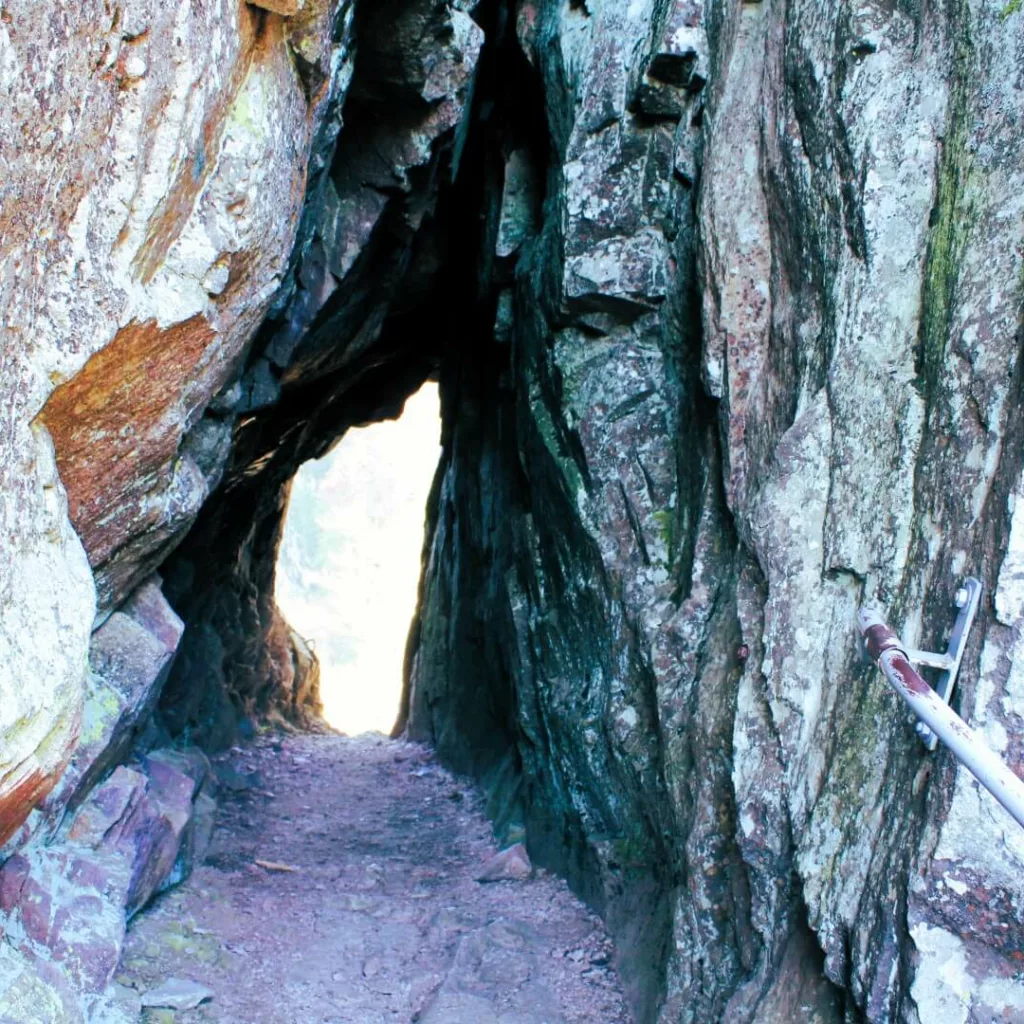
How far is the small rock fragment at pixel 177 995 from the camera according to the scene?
5.23 metres

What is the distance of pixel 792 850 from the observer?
4.16m

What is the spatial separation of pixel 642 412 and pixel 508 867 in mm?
4278

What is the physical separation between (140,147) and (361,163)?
4.83 metres

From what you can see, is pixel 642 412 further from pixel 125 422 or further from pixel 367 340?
pixel 367 340

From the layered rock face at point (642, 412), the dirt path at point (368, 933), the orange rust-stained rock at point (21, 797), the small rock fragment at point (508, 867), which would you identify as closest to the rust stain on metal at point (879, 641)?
the layered rock face at point (642, 412)

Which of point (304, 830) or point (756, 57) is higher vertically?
point (756, 57)

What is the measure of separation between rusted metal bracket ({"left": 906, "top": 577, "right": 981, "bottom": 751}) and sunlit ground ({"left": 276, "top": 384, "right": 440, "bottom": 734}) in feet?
213

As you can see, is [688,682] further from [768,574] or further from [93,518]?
[93,518]

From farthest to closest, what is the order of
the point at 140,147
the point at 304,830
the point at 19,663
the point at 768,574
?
1. the point at 304,830
2. the point at 768,574
3. the point at 140,147
4. the point at 19,663

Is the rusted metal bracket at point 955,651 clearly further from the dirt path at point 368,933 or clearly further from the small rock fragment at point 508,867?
the small rock fragment at point 508,867

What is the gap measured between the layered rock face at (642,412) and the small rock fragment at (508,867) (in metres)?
0.36

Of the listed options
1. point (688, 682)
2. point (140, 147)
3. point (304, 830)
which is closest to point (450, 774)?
point (304, 830)

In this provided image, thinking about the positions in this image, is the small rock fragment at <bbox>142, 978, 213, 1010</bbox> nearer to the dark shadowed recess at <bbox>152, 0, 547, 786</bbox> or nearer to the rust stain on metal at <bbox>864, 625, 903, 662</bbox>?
the dark shadowed recess at <bbox>152, 0, 547, 786</bbox>

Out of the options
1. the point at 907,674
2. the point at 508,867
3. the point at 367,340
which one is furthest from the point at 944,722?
the point at 367,340
